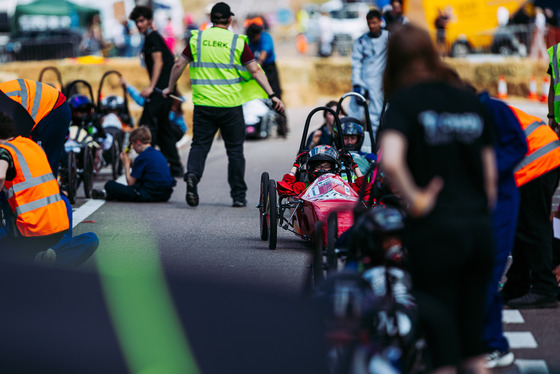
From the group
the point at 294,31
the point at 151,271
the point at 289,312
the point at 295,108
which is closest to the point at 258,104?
the point at 295,108

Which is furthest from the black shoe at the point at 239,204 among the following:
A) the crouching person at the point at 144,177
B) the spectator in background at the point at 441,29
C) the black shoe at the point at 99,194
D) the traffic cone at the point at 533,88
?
the spectator in background at the point at 441,29

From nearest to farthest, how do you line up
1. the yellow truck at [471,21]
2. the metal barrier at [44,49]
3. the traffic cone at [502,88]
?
the traffic cone at [502,88] < the yellow truck at [471,21] < the metal barrier at [44,49]

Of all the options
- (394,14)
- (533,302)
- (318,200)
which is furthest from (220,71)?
(533,302)

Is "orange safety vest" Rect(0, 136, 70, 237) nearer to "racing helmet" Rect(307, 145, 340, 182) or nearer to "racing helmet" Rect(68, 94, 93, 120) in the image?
"racing helmet" Rect(307, 145, 340, 182)

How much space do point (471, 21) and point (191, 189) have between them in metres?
20.3

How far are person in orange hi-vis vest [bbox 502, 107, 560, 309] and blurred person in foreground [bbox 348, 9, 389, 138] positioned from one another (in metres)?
6.32

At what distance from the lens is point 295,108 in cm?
2683

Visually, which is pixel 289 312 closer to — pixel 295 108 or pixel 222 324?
pixel 222 324

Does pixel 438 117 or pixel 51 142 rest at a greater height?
pixel 438 117

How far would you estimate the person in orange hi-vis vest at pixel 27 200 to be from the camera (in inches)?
294

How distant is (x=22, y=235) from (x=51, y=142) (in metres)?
2.14

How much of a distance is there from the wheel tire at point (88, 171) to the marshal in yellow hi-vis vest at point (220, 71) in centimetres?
160

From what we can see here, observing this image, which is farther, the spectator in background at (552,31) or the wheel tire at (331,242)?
the spectator in background at (552,31)

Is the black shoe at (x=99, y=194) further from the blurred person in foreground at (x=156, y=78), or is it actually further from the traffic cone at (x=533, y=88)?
the traffic cone at (x=533, y=88)
